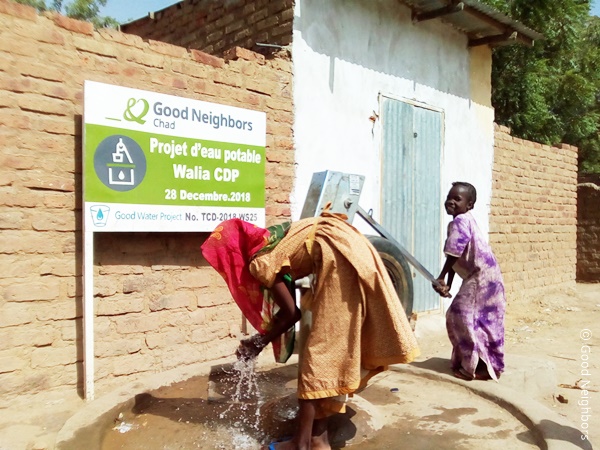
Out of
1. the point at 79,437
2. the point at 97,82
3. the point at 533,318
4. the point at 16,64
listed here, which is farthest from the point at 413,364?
the point at 533,318

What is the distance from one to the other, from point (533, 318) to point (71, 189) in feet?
22.0

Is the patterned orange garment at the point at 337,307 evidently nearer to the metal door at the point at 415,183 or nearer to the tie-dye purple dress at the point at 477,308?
the tie-dye purple dress at the point at 477,308

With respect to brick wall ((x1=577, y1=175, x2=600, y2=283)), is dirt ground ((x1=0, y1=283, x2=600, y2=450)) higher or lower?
lower

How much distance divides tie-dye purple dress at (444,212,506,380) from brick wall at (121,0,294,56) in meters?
2.67

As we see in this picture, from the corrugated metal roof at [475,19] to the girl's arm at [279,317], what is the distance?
493cm

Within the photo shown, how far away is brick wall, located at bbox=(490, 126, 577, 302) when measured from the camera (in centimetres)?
835

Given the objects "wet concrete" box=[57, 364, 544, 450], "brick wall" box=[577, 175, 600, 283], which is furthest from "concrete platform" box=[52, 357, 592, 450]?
"brick wall" box=[577, 175, 600, 283]

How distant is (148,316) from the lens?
169 inches

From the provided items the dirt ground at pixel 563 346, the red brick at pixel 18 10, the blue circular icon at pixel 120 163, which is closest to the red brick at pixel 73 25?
the red brick at pixel 18 10

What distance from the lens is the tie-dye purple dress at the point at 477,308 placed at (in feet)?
13.2

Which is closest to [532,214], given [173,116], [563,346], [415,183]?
[563,346]

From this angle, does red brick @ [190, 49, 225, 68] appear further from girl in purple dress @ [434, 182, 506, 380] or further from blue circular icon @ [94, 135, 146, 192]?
girl in purple dress @ [434, 182, 506, 380]

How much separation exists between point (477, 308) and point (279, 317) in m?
2.05

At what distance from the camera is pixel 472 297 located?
4.11 meters
